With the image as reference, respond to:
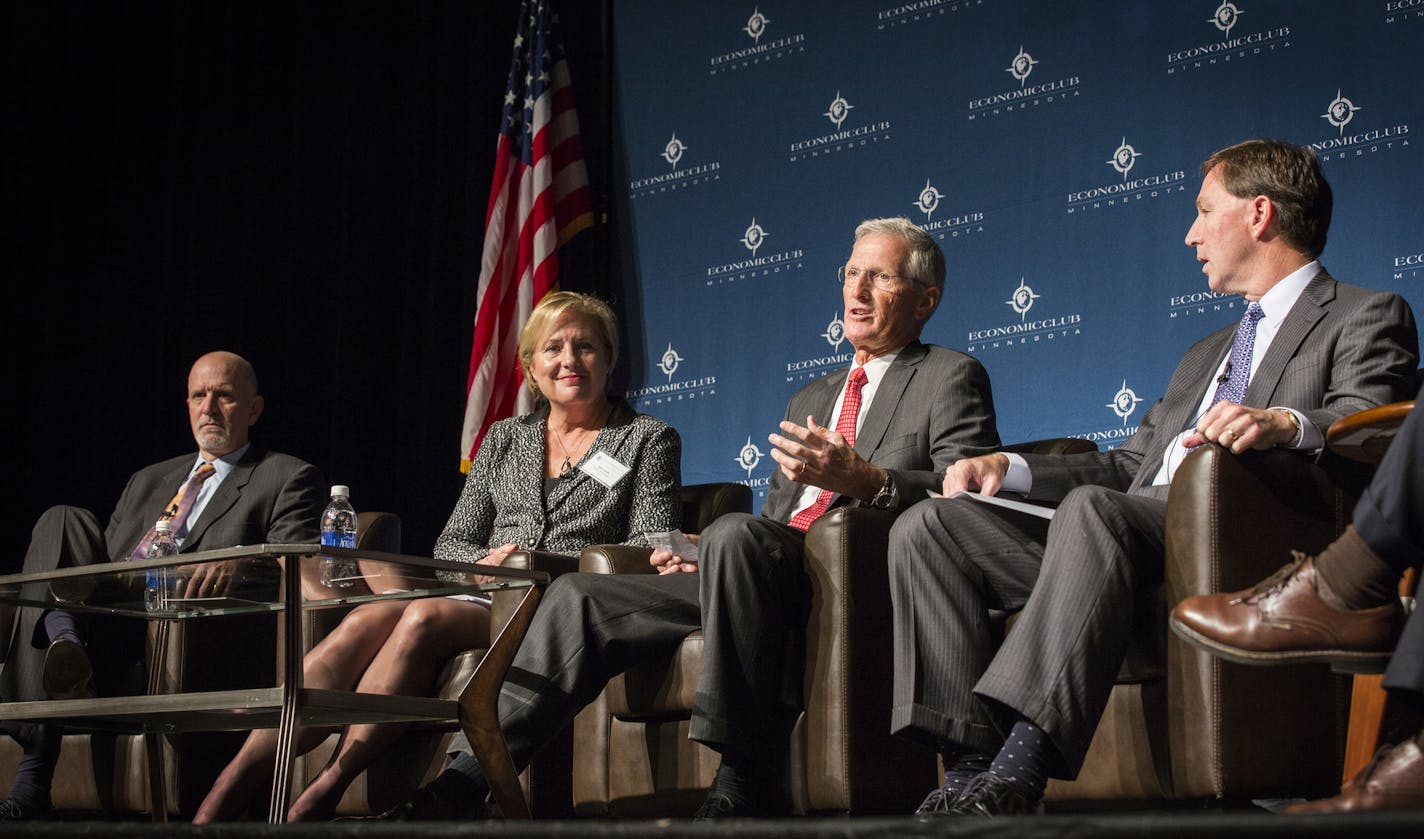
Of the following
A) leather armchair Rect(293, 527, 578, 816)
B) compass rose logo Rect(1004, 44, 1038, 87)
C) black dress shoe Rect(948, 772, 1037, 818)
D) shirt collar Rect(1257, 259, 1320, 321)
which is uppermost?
compass rose logo Rect(1004, 44, 1038, 87)

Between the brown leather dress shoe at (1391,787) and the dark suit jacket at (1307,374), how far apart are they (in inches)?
32.5

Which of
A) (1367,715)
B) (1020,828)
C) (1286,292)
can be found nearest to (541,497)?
(1286,292)

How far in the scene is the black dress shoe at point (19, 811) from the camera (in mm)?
3229

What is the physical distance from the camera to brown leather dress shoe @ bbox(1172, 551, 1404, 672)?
1643 millimetres

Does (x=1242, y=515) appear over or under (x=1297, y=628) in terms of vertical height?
Answer: over

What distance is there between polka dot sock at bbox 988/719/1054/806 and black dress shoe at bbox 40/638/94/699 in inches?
85.0

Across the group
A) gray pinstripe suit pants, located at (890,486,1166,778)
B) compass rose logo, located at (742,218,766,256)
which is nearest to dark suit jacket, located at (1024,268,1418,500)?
gray pinstripe suit pants, located at (890,486,1166,778)

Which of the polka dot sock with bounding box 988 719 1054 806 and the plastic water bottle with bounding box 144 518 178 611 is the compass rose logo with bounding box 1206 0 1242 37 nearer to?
the polka dot sock with bounding box 988 719 1054 806

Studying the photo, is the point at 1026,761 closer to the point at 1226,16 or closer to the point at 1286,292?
the point at 1286,292

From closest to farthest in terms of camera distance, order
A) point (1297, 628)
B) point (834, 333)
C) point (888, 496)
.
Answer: point (1297, 628), point (888, 496), point (834, 333)

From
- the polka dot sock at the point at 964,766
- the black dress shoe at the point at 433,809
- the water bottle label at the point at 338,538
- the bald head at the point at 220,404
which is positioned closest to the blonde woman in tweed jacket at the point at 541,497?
the water bottle label at the point at 338,538

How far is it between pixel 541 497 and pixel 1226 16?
2253 millimetres

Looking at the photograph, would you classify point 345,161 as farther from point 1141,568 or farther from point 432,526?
point 1141,568

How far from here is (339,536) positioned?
9.63 ft
